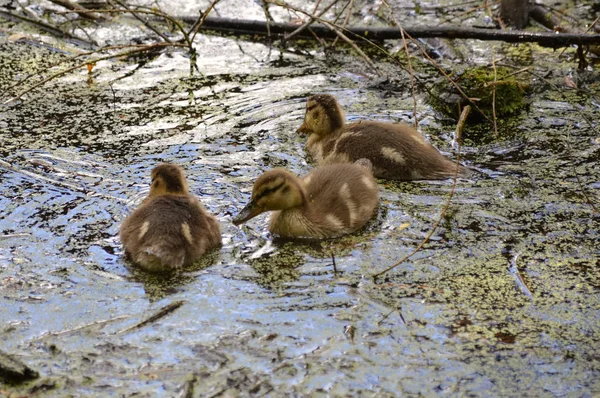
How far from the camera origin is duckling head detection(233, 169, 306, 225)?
4391mm

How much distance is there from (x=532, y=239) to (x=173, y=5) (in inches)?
208

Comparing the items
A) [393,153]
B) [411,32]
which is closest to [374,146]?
[393,153]

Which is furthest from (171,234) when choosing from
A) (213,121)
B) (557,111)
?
(557,111)

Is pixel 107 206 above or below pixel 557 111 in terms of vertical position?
below

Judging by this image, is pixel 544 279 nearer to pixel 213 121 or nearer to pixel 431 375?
pixel 431 375

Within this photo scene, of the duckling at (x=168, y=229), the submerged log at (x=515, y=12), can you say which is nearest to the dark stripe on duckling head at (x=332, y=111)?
the duckling at (x=168, y=229)

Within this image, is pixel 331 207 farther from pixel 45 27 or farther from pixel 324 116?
pixel 45 27

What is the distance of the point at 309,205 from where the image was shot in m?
4.51

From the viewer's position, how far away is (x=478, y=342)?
341cm

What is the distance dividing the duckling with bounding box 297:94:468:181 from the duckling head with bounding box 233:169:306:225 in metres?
0.87

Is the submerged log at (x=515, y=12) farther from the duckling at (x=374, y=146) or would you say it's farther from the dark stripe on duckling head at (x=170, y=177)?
the dark stripe on duckling head at (x=170, y=177)

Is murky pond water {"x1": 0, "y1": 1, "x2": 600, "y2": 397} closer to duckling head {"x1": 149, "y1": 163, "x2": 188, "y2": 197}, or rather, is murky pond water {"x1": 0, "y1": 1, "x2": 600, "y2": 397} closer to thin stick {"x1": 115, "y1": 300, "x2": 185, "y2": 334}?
thin stick {"x1": 115, "y1": 300, "x2": 185, "y2": 334}

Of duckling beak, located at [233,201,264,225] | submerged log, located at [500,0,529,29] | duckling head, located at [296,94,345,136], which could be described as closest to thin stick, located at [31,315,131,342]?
duckling beak, located at [233,201,264,225]

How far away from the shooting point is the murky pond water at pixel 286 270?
3227mm
